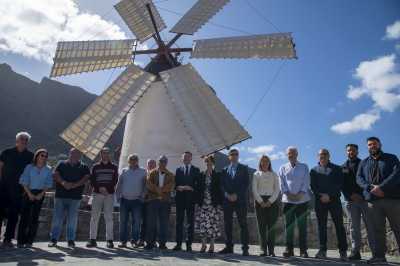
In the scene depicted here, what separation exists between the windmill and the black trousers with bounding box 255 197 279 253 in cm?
440

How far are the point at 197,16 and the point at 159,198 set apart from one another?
10236 millimetres

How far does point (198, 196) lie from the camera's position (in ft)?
24.7

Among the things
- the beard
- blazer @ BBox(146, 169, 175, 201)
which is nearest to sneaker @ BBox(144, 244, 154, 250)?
blazer @ BBox(146, 169, 175, 201)

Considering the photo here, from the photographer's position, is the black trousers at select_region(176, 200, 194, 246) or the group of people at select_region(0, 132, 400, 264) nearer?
the group of people at select_region(0, 132, 400, 264)

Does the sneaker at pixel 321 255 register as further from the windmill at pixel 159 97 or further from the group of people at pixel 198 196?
the windmill at pixel 159 97

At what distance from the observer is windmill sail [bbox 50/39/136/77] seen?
1451cm

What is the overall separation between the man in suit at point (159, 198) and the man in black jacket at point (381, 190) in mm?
3501

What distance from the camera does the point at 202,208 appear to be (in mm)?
7527

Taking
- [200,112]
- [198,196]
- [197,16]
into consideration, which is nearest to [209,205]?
[198,196]

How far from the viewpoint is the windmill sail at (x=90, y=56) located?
14512 millimetres

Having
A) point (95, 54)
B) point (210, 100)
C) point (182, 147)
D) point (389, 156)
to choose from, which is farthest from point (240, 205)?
point (95, 54)

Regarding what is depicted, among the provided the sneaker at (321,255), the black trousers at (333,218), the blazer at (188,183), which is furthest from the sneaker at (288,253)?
the blazer at (188,183)

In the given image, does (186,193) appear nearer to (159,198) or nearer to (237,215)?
(159,198)

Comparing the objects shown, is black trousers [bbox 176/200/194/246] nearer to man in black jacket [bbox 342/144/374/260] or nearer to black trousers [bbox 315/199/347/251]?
black trousers [bbox 315/199/347/251]
